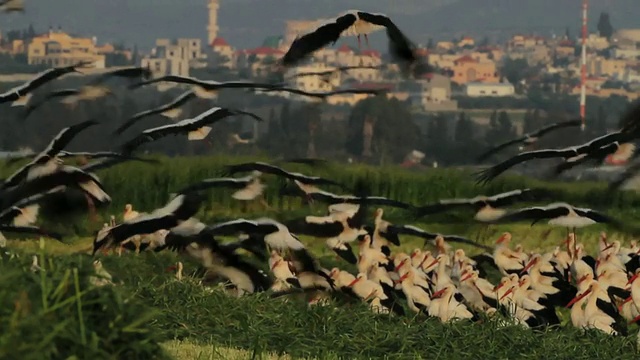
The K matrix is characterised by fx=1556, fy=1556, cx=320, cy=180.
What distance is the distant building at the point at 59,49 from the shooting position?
60.2 feet

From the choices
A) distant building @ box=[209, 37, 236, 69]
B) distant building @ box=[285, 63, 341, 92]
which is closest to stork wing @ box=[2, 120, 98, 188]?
distant building @ box=[285, 63, 341, 92]

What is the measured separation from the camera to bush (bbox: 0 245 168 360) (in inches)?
136

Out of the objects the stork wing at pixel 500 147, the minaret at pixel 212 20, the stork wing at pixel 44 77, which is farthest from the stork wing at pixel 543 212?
the minaret at pixel 212 20

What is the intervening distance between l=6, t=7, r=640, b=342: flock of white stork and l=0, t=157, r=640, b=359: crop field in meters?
0.25

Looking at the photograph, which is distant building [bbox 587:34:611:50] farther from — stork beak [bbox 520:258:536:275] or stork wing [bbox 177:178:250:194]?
stork wing [bbox 177:178:250:194]

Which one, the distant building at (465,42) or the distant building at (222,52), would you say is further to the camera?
the distant building at (465,42)

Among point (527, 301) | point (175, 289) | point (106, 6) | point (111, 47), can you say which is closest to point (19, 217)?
point (175, 289)

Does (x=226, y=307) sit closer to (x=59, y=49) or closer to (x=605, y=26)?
(x=59, y=49)

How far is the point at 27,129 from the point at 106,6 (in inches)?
490

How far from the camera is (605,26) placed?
98.8 feet

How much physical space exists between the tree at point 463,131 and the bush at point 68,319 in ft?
46.5

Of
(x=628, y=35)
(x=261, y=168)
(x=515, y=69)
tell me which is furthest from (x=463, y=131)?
(x=628, y=35)

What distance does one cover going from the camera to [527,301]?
9.25 meters

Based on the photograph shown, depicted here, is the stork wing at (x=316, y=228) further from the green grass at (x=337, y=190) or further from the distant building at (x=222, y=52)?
the distant building at (x=222, y=52)
